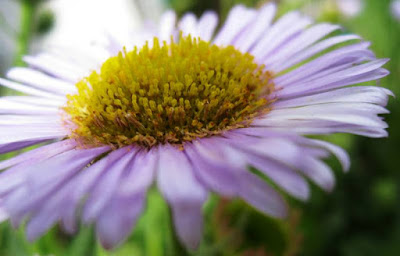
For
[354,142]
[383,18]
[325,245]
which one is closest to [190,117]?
[325,245]

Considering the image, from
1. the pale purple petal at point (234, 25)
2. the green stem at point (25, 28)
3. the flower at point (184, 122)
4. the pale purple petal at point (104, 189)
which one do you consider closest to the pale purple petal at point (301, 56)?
the flower at point (184, 122)

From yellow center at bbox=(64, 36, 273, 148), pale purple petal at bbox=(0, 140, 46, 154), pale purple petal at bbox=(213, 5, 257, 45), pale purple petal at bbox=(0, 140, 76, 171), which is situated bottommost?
Result: pale purple petal at bbox=(0, 140, 76, 171)

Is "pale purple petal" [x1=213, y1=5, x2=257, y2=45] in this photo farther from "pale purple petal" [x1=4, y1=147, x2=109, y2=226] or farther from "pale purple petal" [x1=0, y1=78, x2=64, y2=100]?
"pale purple petal" [x1=4, y1=147, x2=109, y2=226]

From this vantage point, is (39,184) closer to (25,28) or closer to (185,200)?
(185,200)

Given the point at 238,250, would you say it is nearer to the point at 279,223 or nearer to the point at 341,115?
the point at 279,223

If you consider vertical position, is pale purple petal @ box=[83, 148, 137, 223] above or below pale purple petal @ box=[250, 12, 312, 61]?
below

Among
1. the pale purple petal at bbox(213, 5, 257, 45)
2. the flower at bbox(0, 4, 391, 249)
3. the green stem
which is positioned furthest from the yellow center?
the green stem

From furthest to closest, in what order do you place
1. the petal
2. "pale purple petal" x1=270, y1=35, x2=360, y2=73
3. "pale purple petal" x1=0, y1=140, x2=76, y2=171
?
"pale purple petal" x1=270, y1=35, x2=360, y2=73 → "pale purple petal" x1=0, y1=140, x2=76, y2=171 → the petal

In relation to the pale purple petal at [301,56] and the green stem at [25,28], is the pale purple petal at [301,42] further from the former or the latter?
the green stem at [25,28]
